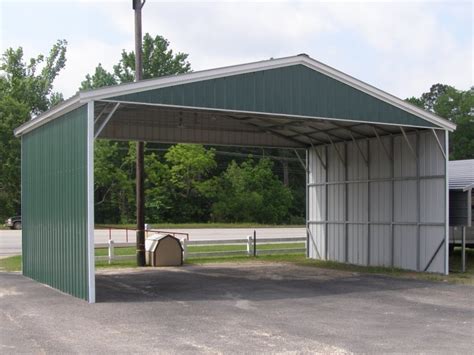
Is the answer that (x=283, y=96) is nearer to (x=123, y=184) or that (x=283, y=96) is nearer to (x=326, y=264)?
(x=326, y=264)

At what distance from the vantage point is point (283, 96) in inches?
542

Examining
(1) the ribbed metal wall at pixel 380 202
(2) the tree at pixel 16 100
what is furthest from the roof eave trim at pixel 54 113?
(2) the tree at pixel 16 100

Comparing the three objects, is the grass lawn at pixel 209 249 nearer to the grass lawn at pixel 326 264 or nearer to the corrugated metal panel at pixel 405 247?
the grass lawn at pixel 326 264

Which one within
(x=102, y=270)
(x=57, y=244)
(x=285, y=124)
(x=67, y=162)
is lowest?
(x=102, y=270)

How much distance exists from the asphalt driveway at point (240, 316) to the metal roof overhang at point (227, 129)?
4582 millimetres

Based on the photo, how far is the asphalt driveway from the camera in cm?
809

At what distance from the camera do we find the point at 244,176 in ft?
167

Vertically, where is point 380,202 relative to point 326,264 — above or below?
above

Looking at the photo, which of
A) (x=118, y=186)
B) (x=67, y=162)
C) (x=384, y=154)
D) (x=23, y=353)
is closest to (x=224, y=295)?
(x=67, y=162)

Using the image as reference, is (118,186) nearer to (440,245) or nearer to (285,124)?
(285,124)

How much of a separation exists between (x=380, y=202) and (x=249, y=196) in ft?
105

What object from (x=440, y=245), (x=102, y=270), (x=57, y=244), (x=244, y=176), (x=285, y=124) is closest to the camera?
(x=57, y=244)

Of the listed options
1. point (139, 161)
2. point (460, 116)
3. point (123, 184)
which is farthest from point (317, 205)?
point (460, 116)

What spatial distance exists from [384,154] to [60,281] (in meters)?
9.94
